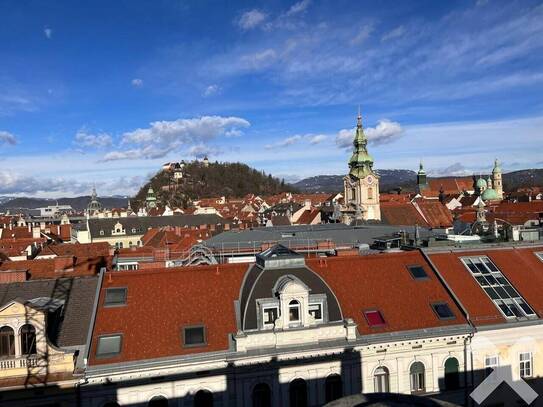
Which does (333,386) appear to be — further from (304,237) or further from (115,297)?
(304,237)

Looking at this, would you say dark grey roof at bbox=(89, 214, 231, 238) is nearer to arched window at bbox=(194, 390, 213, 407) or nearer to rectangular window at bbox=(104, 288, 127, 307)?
rectangular window at bbox=(104, 288, 127, 307)

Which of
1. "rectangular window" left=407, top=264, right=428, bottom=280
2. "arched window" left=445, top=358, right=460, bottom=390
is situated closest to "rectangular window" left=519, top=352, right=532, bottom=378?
"arched window" left=445, top=358, right=460, bottom=390

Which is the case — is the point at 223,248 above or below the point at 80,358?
above

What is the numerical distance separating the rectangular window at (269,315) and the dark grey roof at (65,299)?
25.0 ft

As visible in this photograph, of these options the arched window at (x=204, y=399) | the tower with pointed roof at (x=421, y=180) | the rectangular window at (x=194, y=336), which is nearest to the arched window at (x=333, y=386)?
the arched window at (x=204, y=399)

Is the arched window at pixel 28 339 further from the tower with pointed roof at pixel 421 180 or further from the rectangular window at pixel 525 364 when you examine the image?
the tower with pointed roof at pixel 421 180

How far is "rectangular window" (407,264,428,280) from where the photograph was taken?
86.5ft

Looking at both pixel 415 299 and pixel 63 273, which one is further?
pixel 63 273

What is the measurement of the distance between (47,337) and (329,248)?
925 inches

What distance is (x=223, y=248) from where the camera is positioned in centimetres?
3925

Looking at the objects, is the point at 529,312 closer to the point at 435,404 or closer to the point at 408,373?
the point at 408,373

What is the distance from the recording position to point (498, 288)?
26203 millimetres

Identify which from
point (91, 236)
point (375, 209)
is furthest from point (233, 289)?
point (91, 236)

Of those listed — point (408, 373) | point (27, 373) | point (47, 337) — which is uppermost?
point (47, 337)
